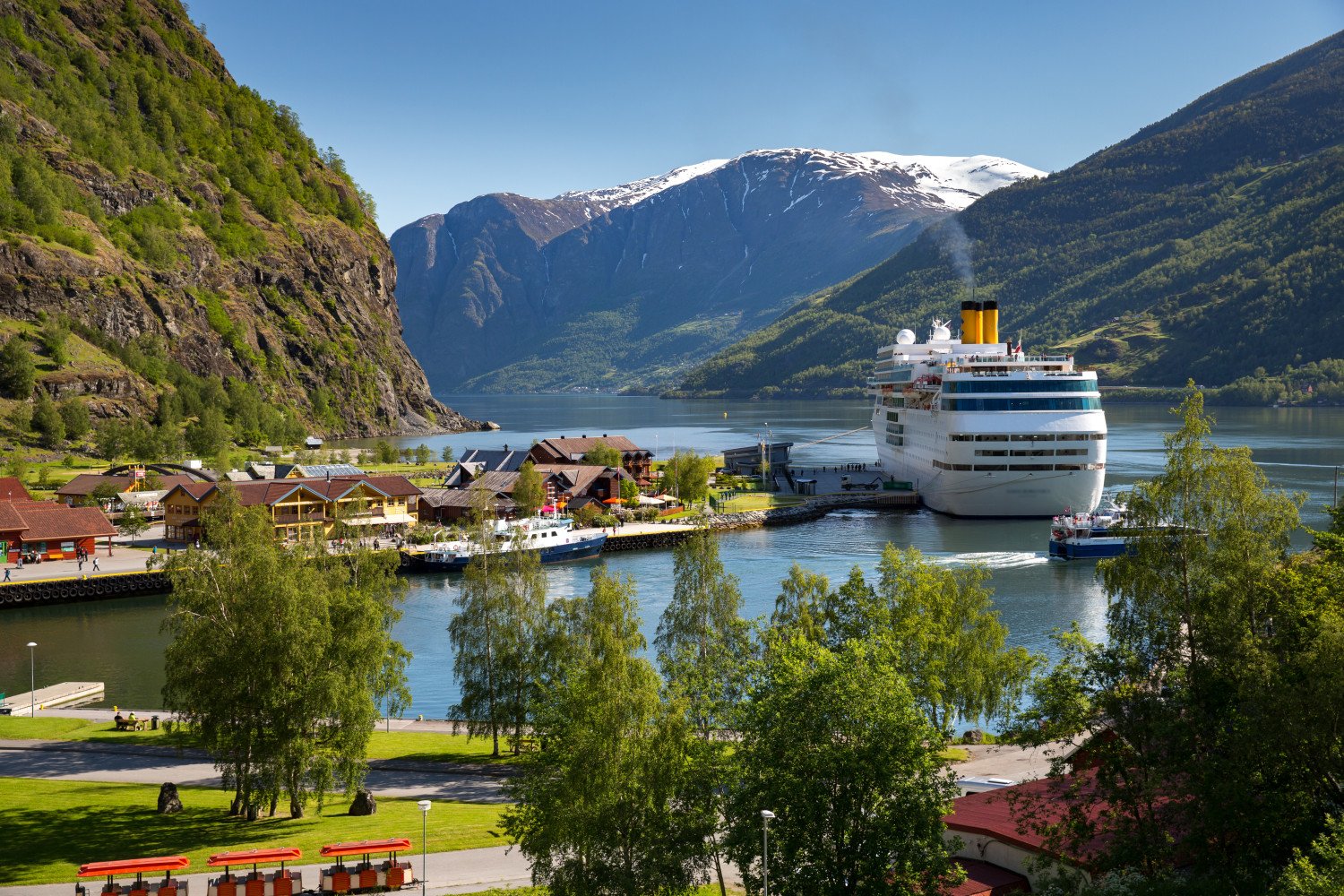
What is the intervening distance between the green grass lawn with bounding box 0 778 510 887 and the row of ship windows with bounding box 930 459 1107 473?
56.6m

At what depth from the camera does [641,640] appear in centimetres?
2603

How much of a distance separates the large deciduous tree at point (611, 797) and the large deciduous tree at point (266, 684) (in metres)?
7.25

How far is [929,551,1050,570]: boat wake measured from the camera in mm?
60656

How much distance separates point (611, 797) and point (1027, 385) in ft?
207

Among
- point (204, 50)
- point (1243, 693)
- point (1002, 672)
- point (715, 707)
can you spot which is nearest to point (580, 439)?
point (1002, 672)

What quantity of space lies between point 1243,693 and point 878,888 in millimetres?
5724

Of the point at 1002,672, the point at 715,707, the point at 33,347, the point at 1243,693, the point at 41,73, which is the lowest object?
the point at 1002,672

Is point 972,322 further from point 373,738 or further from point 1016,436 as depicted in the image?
point 373,738

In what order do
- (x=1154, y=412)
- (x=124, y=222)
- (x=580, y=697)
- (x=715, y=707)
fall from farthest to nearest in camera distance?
(x=1154, y=412), (x=124, y=222), (x=715, y=707), (x=580, y=697)

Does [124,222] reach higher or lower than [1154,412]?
higher

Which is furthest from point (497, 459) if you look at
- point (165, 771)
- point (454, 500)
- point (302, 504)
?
point (165, 771)

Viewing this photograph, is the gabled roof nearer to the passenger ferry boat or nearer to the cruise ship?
the passenger ferry boat

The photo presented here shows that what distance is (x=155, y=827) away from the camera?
2303cm

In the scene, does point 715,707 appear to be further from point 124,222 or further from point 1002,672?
point 124,222
